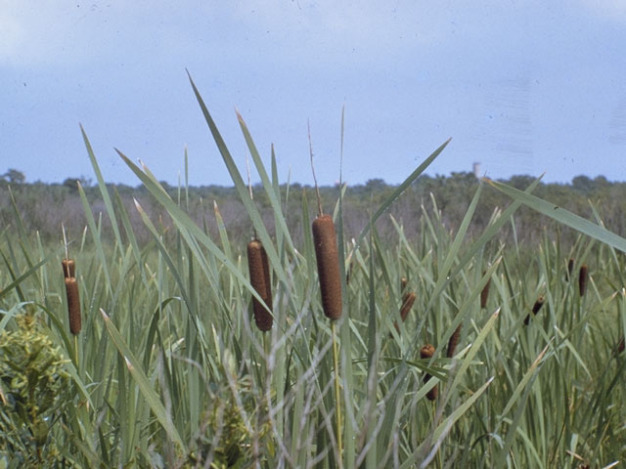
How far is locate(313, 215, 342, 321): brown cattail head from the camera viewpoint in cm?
81

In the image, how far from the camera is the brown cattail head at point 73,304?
1.28m

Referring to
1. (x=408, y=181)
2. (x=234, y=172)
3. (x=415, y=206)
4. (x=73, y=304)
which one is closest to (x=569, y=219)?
(x=408, y=181)

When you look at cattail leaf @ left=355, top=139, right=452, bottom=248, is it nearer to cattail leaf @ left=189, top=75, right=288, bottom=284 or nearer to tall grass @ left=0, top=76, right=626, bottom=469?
tall grass @ left=0, top=76, right=626, bottom=469

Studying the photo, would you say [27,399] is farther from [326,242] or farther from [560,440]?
[560,440]

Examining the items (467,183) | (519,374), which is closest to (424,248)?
(519,374)

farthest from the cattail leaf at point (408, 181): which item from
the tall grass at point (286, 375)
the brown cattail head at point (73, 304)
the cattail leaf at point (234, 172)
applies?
the brown cattail head at point (73, 304)

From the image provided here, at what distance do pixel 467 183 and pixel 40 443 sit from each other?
7014 mm

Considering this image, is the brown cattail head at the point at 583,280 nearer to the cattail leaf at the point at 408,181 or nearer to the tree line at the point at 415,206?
the cattail leaf at the point at 408,181

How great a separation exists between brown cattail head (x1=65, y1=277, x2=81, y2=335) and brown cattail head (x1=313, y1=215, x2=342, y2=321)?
62cm

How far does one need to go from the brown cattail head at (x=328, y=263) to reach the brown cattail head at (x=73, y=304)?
623 millimetres

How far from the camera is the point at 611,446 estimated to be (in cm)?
191

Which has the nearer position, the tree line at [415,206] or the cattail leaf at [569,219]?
the cattail leaf at [569,219]

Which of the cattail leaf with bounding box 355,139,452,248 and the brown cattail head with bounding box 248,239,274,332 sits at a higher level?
the cattail leaf with bounding box 355,139,452,248

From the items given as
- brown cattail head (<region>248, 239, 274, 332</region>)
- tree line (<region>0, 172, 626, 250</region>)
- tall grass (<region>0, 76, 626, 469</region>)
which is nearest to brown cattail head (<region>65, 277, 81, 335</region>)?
tall grass (<region>0, 76, 626, 469</region>)
